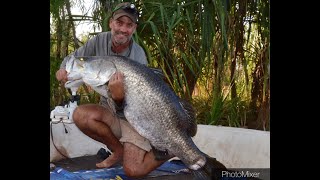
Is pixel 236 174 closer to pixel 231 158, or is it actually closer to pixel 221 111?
pixel 231 158

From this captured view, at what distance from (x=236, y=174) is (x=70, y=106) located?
118cm

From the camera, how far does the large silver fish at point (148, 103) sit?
11.6ft

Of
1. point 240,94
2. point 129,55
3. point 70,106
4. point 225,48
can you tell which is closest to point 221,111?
point 240,94

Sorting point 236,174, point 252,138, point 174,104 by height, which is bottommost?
point 236,174

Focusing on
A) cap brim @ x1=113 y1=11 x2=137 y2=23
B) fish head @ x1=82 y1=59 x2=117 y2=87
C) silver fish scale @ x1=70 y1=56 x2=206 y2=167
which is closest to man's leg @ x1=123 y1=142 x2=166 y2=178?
silver fish scale @ x1=70 y1=56 x2=206 y2=167

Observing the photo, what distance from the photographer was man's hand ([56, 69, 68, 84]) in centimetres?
363

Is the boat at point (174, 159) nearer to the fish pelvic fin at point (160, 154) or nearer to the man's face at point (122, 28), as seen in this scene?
the fish pelvic fin at point (160, 154)

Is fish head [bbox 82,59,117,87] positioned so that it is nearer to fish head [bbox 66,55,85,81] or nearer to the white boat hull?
fish head [bbox 66,55,85,81]

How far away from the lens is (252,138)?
3.76m

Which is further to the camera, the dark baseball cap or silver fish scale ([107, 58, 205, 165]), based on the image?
the dark baseball cap

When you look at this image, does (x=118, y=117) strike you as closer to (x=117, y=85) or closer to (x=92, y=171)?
(x=117, y=85)

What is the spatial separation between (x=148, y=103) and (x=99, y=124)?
429mm

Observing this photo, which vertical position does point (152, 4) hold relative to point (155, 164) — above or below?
above

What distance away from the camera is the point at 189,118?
3.68m
